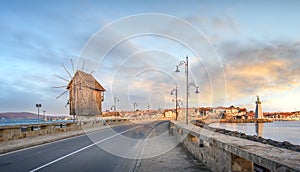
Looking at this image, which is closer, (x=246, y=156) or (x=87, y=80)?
(x=246, y=156)

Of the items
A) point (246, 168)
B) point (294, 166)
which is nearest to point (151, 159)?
point (246, 168)

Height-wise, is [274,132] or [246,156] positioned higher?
[246,156]

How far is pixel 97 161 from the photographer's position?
38.5 ft

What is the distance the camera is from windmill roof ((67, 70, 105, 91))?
2672 inches

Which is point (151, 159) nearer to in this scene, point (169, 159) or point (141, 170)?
point (169, 159)

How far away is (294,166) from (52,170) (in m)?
8.07

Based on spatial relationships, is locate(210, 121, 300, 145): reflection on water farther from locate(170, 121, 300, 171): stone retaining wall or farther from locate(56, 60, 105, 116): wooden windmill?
locate(170, 121, 300, 171): stone retaining wall

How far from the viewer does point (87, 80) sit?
233 feet

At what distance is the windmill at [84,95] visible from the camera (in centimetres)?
6400

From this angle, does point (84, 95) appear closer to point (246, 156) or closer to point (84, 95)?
point (84, 95)

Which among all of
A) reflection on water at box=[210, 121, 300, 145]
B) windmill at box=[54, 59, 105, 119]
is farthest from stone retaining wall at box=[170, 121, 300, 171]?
windmill at box=[54, 59, 105, 119]

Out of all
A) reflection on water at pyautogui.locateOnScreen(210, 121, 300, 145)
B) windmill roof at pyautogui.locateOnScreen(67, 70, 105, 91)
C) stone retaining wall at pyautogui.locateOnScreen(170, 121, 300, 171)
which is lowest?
reflection on water at pyautogui.locateOnScreen(210, 121, 300, 145)

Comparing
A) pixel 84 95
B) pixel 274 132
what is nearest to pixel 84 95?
pixel 84 95

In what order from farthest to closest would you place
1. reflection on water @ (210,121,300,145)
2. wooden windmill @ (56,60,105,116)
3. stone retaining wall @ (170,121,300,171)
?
wooden windmill @ (56,60,105,116), reflection on water @ (210,121,300,145), stone retaining wall @ (170,121,300,171)
